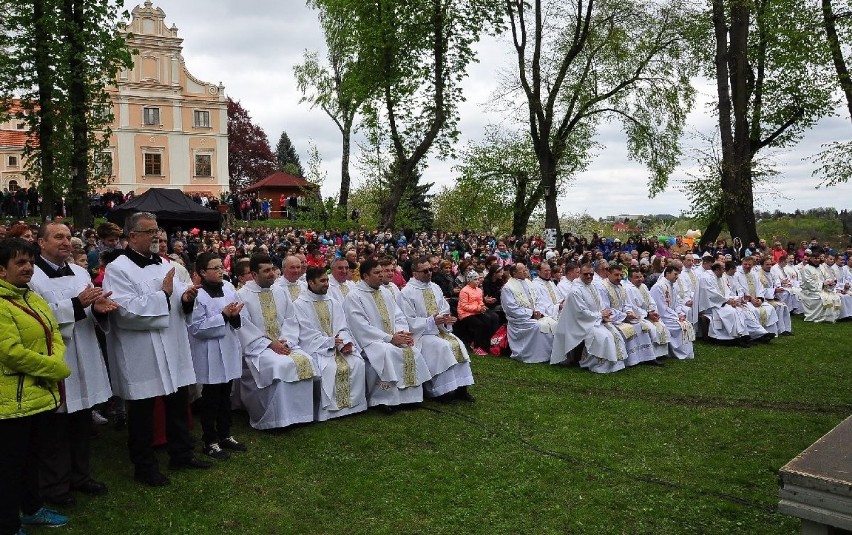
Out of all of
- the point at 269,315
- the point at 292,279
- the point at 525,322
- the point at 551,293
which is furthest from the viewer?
the point at 551,293

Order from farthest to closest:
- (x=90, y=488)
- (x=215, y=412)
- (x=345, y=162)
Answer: (x=345, y=162), (x=215, y=412), (x=90, y=488)

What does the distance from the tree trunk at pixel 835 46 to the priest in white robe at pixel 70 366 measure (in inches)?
890

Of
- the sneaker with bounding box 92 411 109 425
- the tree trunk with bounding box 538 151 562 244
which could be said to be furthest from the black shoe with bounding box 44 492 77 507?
the tree trunk with bounding box 538 151 562 244

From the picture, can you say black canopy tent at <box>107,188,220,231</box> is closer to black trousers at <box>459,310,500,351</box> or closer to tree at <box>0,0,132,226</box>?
tree at <box>0,0,132,226</box>

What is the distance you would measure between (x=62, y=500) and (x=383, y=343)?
3800mm

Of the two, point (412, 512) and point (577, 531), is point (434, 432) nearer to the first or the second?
point (412, 512)

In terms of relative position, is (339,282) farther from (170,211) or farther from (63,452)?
(170,211)

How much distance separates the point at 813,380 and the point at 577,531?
21.8ft

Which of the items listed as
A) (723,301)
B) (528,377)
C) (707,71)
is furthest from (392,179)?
(528,377)

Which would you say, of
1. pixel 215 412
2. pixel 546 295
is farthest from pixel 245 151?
pixel 215 412

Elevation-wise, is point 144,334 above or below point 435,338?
A: above

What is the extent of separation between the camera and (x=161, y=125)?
47.3 metres

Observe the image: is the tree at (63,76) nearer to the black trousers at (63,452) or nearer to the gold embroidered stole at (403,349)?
the gold embroidered stole at (403,349)

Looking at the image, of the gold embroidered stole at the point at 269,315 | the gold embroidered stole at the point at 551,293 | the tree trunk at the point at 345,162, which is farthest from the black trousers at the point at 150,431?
the tree trunk at the point at 345,162
